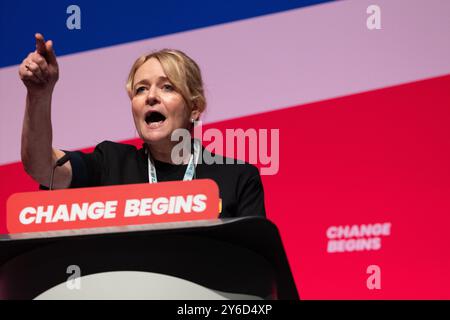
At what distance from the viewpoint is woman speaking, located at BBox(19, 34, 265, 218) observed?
1.54 meters

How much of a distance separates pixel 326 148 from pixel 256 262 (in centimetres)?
126

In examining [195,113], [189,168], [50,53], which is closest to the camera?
[50,53]

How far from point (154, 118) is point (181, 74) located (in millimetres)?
122

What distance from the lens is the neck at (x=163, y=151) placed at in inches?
64.3

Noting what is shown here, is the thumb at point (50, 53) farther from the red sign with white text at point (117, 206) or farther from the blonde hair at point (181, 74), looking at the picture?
the blonde hair at point (181, 74)

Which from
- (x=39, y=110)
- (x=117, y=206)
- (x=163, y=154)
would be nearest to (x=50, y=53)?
(x=39, y=110)

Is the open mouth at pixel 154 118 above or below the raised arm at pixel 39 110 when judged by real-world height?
above

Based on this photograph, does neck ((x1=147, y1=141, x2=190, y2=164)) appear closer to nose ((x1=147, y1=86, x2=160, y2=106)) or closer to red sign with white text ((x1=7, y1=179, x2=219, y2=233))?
nose ((x1=147, y1=86, x2=160, y2=106))

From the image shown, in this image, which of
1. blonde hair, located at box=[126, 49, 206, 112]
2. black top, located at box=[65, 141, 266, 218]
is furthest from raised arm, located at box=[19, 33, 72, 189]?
blonde hair, located at box=[126, 49, 206, 112]

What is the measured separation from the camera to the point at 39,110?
4.34 ft

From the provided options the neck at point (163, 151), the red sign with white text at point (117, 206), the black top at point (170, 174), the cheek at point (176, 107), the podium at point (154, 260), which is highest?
the cheek at point (176, 107)

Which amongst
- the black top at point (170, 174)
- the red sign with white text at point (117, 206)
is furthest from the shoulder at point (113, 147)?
the red sign with white text at point (117, 206)

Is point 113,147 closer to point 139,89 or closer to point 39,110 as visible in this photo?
point 139,89
